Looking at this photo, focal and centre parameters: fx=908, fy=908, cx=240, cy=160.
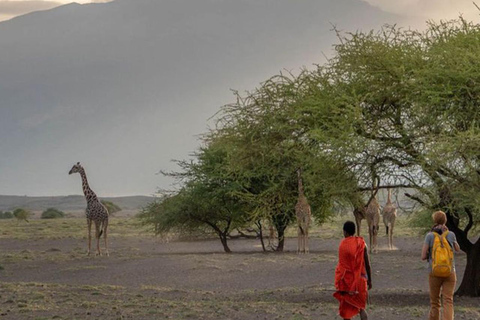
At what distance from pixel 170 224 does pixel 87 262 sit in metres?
7.15

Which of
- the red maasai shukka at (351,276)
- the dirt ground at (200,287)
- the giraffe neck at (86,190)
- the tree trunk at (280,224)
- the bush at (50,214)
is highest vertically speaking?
the bush at (50,214)

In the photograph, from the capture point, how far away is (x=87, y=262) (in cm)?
3384

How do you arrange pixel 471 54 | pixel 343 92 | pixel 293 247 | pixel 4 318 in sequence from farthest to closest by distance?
pixel 293 247, pixel 343 92, pixel 471 54, pixel 4 318

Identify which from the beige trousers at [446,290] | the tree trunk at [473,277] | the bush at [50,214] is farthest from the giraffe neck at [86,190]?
the bush at [50,214]

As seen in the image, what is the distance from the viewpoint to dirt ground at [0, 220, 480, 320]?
17.6 meters

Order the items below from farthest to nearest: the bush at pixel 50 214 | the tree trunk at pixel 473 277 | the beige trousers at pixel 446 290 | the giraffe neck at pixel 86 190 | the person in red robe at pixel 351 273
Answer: the bush at pixel 50 214 → the giraffe neck at pixel 86 190 → the tree trunk at pixel 473 277 → the beige trousers at pixel 446 290 → the person in red robe at pixel 351 273

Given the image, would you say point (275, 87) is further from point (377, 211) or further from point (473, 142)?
point (377, 211)

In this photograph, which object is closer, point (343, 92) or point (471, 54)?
point (471, 54)

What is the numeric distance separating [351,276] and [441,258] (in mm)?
1710

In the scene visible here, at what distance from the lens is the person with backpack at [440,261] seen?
45.4 feet

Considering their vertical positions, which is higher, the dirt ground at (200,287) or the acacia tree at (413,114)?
the acacia tree at (413,114)

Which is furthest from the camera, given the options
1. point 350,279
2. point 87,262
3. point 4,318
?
point 87,262

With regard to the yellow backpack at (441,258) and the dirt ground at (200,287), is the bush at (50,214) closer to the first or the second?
the dirt ground at (200,287)

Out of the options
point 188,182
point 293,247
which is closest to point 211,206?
point 188,182
